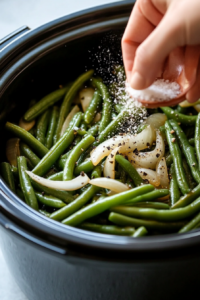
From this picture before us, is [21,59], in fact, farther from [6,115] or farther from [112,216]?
[112,216]

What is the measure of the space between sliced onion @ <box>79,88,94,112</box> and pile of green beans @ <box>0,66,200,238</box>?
0.09 ft

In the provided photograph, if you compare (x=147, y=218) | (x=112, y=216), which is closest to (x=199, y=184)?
(x=147, y=218)

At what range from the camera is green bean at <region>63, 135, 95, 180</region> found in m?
1.84

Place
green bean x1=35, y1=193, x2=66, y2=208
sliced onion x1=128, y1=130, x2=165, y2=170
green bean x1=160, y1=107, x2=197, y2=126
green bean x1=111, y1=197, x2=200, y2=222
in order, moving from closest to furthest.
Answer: green bean x1=111, y1=197, x2=200, y2=222 < green bean x1=35, y1=193, x2=66, y2=208 < sliced onion x1=128, y1=130, x2=165, y2=170 < green bean x1=160, y1=107, x2=197, y2=126

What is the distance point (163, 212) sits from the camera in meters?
1.56

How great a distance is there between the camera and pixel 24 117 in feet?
7.30

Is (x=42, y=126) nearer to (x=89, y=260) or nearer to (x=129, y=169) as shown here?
(x=129, y=169)

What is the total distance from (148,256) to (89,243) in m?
0.21

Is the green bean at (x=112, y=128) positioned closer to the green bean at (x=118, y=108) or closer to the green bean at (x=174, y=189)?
the green bean at (x=118, y=108)

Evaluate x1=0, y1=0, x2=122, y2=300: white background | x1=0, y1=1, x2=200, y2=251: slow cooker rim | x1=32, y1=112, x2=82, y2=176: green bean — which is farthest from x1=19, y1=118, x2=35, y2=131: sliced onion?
x1=0, y1=0, x2=122, y2=300: white background

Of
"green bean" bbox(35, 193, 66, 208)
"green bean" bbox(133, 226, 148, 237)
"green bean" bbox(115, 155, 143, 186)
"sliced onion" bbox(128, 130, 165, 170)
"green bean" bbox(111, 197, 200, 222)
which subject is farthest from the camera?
"sliced onion" bbox(128, 130, 165, 170)

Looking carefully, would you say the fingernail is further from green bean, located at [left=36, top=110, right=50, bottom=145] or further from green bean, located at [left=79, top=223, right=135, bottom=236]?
green bean, located at [left=36, top=110, right=50, bottom=145]

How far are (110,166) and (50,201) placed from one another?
14.0 inches

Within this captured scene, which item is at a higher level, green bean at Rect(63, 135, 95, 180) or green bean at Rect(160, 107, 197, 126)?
green bean at Rect(63, 135, 95, 180)
